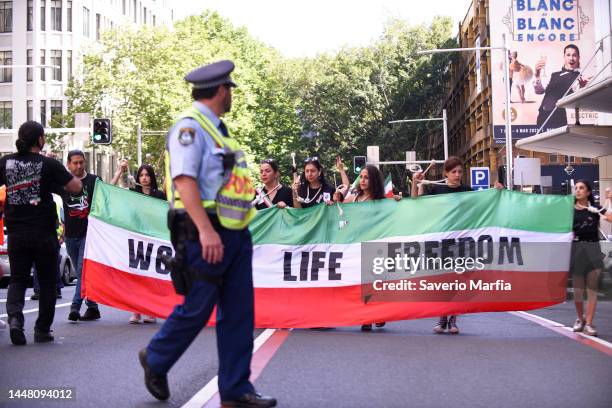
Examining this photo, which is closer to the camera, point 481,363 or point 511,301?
point 481,363

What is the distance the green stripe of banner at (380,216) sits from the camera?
11.3m

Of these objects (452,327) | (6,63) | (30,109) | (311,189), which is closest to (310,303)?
(452,327)

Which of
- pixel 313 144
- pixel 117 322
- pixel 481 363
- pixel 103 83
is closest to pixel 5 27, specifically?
pixel 103 83

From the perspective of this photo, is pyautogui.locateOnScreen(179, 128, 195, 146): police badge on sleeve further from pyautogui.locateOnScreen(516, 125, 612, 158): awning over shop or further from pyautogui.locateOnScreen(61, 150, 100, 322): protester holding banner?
pyautogui.locateOnScreen(516, 125, 612, 158): awning over shop

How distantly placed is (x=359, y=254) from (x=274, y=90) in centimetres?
5591

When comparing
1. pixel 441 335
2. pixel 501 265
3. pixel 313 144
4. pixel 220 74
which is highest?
pixel 313 144

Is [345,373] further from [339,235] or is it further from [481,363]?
[339,235]

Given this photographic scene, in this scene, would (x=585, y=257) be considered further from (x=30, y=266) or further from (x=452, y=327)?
(x=30, y=266)

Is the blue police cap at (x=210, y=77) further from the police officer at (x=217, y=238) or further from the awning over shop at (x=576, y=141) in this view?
the awning over shop at (x=576, y=141)

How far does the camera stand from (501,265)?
11117 mm

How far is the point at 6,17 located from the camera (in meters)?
68.6

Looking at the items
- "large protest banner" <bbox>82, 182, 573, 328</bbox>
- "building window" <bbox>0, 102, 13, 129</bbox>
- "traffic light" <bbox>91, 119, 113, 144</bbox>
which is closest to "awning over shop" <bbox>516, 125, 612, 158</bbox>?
"large protest banner" <bbox>82, 182, 573, 328</bbox>

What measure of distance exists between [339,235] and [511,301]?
2000 mm

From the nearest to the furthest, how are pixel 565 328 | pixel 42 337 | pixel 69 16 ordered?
pixel 42 337, pixel 565 328, pixel 69 16
